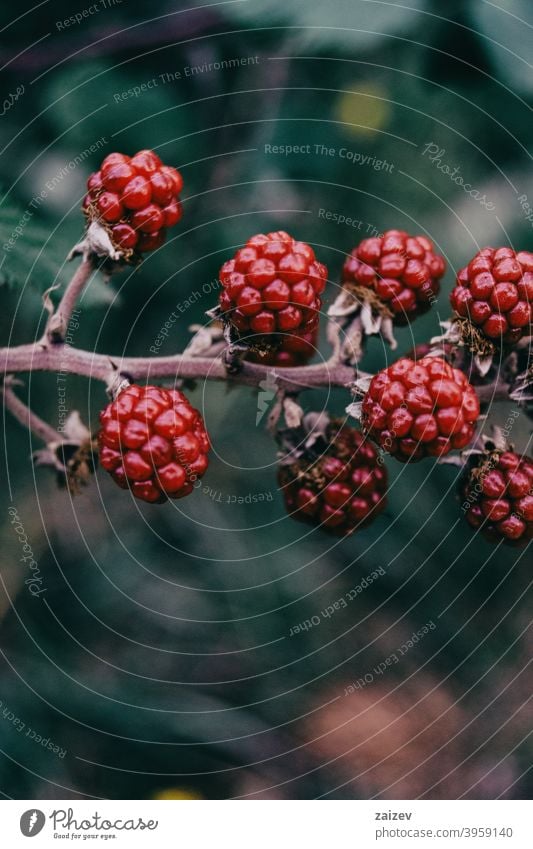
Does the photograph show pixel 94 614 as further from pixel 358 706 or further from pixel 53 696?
pixel 358 706

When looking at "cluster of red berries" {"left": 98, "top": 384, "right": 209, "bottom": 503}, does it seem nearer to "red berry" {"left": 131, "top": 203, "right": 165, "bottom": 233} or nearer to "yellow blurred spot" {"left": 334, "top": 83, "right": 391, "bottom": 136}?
"red berry" {"left": 131, "top": 203, "right": 165, "bottom": 233}

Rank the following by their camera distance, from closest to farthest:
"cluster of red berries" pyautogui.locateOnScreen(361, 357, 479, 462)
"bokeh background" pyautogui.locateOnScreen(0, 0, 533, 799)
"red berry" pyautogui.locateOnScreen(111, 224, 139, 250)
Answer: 1. "cluster of red berries" pyautogui.locateOnScreen(361, 357, 479, 462)
2. "red berry" pyautogui.locateOnScreen(111, 224, 139, 250)
3. "bokeh background" pyautogui.locateOnScreen(0, 0, 533, 799)

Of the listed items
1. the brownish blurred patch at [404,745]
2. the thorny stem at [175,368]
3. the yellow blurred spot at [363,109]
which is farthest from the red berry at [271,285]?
the brownish blurred patch at [404,745]

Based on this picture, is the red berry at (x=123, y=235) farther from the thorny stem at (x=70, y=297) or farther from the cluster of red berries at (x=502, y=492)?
the cluster of red berries at (x=502, y=492)

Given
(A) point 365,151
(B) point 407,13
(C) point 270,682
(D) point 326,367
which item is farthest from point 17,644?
(B) point 407,13

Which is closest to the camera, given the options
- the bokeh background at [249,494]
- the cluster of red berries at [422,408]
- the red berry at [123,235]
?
the cluster of red berries at [422,408]

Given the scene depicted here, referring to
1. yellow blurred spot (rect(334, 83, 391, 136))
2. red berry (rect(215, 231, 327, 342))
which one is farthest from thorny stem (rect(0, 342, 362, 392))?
yellow blurred spot (rect(334, 83, 391, 136))

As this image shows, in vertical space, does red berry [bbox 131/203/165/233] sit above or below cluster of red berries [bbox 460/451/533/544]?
above
